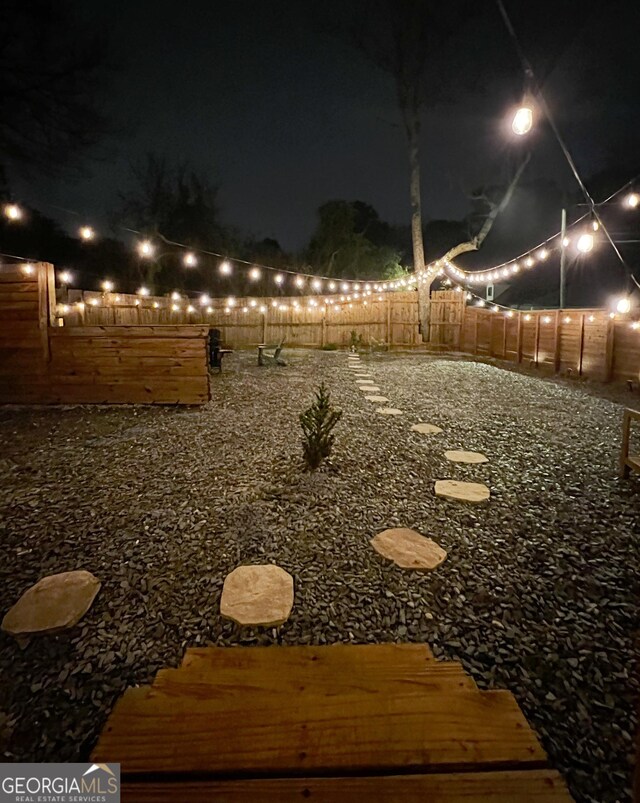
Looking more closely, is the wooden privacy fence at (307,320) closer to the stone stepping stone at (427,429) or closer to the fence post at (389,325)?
the fence post at (389,325)

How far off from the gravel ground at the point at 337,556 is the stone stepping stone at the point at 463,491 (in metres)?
0.09

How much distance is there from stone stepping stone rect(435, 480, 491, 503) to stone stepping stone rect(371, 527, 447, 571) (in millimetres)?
579

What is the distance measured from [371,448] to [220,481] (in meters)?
1.50

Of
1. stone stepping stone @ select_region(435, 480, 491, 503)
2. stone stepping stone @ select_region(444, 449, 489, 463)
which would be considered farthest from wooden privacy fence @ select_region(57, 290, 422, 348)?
stone stepping stone @ select_region(435, 480, 491, 503)

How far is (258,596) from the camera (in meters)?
1.85

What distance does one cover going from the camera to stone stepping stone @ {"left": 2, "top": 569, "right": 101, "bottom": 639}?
1.65m

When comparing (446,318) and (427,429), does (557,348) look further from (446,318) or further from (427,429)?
(427,429)

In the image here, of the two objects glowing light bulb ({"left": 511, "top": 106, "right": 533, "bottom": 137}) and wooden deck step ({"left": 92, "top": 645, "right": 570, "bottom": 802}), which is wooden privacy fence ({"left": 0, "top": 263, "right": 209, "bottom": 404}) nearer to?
glowing light bulb ({"left": 511, "top": 106, "right": 533, "bottom": 137})

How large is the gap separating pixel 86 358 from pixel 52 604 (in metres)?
4.42

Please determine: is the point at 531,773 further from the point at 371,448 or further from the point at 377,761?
the point at 371,448

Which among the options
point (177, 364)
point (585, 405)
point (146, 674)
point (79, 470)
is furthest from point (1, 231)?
point (585, 405)

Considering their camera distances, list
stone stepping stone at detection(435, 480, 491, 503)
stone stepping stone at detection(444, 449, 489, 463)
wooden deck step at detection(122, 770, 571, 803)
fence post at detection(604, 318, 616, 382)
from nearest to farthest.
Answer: wooden deck step at detection(122, 770, 571, 803)
stone stepping stone at detection(435, 480, 491, 503)
stone stepping stone at detection(444, 449, 489, 463)
fence post at detection(604, 318, 616, 382)

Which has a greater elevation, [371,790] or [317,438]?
[317,438]

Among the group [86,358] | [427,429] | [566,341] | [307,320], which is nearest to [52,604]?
[427,429]
